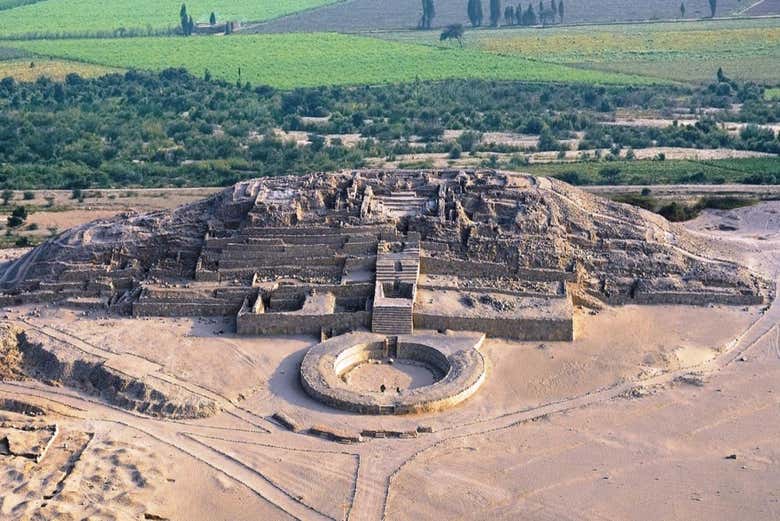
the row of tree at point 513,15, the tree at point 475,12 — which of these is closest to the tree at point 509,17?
the row of tree at point 513,15

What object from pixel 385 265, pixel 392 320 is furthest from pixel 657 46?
pixel 392 320

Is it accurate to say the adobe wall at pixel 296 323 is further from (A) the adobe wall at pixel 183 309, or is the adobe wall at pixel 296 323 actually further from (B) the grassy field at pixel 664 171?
(B) the grassy field at pixel 664 171

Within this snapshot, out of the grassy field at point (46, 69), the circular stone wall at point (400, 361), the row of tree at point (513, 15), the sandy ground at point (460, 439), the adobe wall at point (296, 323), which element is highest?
the row of tree at point (513, 15)

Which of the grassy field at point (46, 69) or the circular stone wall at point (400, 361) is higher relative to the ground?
the grassy field at point (46, 69)

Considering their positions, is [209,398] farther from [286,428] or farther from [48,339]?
[48,339]

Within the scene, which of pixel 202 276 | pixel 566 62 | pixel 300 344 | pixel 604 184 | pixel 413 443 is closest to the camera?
pixel 413 443

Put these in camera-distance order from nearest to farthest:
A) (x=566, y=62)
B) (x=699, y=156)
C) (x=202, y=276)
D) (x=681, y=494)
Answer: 1. (x=681, y=494)
2. (x=202, y=276)
3. (x=699, y=156)
4. (x=566, y=62)

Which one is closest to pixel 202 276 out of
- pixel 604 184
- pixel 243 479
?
pixel 243 479

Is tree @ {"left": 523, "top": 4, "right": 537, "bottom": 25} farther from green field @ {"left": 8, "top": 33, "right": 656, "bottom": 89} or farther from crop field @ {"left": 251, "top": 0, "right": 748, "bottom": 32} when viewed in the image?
green field @ {"left": 8, "top": 33, "right": 656, "bottom": 89}
